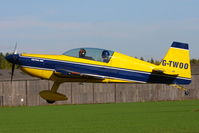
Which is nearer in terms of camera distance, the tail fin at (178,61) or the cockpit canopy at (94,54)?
the cockpit canopy at (94,54)

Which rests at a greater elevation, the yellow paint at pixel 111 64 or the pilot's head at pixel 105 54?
the pilot's head at pixel 105 54

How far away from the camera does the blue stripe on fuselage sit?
26781 mm

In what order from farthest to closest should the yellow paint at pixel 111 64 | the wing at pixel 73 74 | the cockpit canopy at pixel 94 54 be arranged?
the yellow paint at pixel 111 64
the cockpit canopy at pixel 94 54
the wing at pixel 73 74

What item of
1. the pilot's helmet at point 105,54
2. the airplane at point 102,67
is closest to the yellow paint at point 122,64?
the airplane at point 102,67

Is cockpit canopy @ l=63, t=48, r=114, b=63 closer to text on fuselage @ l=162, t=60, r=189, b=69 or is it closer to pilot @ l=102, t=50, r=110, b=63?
pilot @ l=102, t=50, r=110, b=63

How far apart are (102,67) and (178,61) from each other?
4.40 meters

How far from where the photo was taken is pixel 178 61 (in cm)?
2772

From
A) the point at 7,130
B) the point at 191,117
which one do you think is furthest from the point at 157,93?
the point at 7,130

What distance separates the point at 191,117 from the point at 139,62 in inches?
178

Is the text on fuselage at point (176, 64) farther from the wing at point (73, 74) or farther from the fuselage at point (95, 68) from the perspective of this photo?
the wing at point (73, 74)

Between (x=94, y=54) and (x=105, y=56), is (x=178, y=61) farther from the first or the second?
(x=94, y=54)

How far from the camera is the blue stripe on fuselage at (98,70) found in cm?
2678

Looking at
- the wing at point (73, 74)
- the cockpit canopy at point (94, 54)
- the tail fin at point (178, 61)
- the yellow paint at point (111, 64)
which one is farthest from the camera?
the tail fin at point (178, 61)

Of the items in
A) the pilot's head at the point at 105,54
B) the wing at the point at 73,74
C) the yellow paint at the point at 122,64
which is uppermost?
the pilot's head at the point at 105,54
